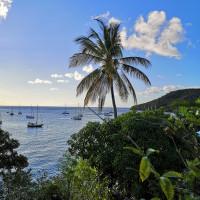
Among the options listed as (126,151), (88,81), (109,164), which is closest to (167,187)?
(126,151)

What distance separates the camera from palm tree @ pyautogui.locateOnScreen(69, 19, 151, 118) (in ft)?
35.9

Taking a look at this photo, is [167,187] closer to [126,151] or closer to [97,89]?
[126,151]

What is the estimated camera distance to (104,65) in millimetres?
11039

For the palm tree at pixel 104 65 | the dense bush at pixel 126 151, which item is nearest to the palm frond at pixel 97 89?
the palm tree at pixel 104 65

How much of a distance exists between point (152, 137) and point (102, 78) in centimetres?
625

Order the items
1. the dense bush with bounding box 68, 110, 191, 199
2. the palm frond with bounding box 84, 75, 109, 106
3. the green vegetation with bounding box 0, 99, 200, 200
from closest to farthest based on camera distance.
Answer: the green vegetation with bounding box 0, 99, 200, 200 → the dense bush with bounding box 68, 110, 191, 199 → the palm frond with bounding box 84, 75, 109, 106

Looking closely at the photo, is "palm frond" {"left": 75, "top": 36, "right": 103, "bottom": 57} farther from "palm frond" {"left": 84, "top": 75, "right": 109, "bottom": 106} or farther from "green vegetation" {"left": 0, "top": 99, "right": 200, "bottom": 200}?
"green vegetation" {"left": 0, "top": 99, "right": 200, "bottom": 200}

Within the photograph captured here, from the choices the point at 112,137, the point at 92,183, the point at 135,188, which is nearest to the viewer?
the point at 92,183

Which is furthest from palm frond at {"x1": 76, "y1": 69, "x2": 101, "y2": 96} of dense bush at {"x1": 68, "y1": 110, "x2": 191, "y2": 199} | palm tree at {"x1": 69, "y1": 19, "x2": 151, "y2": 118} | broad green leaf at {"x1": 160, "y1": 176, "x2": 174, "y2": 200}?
broad green leaf at {"x1": 160, "y1": 176, "x2": 174, "y2": 200}

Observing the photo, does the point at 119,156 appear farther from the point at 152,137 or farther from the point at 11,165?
the point at 11,165

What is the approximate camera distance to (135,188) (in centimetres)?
495

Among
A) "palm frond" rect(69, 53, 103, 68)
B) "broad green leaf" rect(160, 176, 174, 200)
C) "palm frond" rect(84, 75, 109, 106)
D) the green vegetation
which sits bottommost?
the green vegetation

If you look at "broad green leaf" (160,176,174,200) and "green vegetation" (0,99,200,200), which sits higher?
"broad green leaf" (160,176,174,200)

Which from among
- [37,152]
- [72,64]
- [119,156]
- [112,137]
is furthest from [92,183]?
[37,152]
